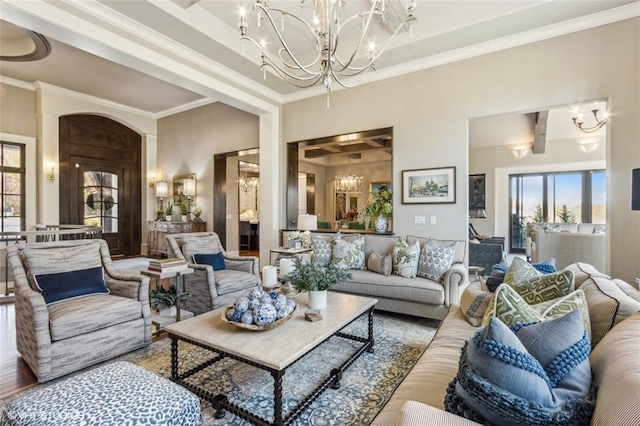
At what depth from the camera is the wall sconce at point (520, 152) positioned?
822 centimetres

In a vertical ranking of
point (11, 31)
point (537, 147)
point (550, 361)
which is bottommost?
point (550, 361)

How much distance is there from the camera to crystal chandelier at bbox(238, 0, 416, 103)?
2.56 meters

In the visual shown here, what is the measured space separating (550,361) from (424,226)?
3.73 metres

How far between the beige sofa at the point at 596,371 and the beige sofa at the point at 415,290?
1.27m

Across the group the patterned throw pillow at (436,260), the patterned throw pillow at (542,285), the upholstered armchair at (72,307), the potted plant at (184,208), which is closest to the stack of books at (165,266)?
the upholstered armchair at (72,307)

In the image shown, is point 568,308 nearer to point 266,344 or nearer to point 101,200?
point 266,344

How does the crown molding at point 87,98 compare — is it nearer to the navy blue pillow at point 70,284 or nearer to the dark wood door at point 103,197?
the dark wood door at point 103,197

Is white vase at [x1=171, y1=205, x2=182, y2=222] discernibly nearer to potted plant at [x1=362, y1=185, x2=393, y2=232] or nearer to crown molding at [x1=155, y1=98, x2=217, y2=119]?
crown molding at [x1=155, y1=98, x2=217, y2=119]

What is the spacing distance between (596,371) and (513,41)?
4284mm

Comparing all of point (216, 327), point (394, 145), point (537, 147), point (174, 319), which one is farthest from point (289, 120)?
point (537, 147)

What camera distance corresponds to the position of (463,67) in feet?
14.3

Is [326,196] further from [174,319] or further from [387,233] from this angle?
[174,319]

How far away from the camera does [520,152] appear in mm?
8297

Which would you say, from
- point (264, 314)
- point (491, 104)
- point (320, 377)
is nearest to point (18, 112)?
point (264, 314)
